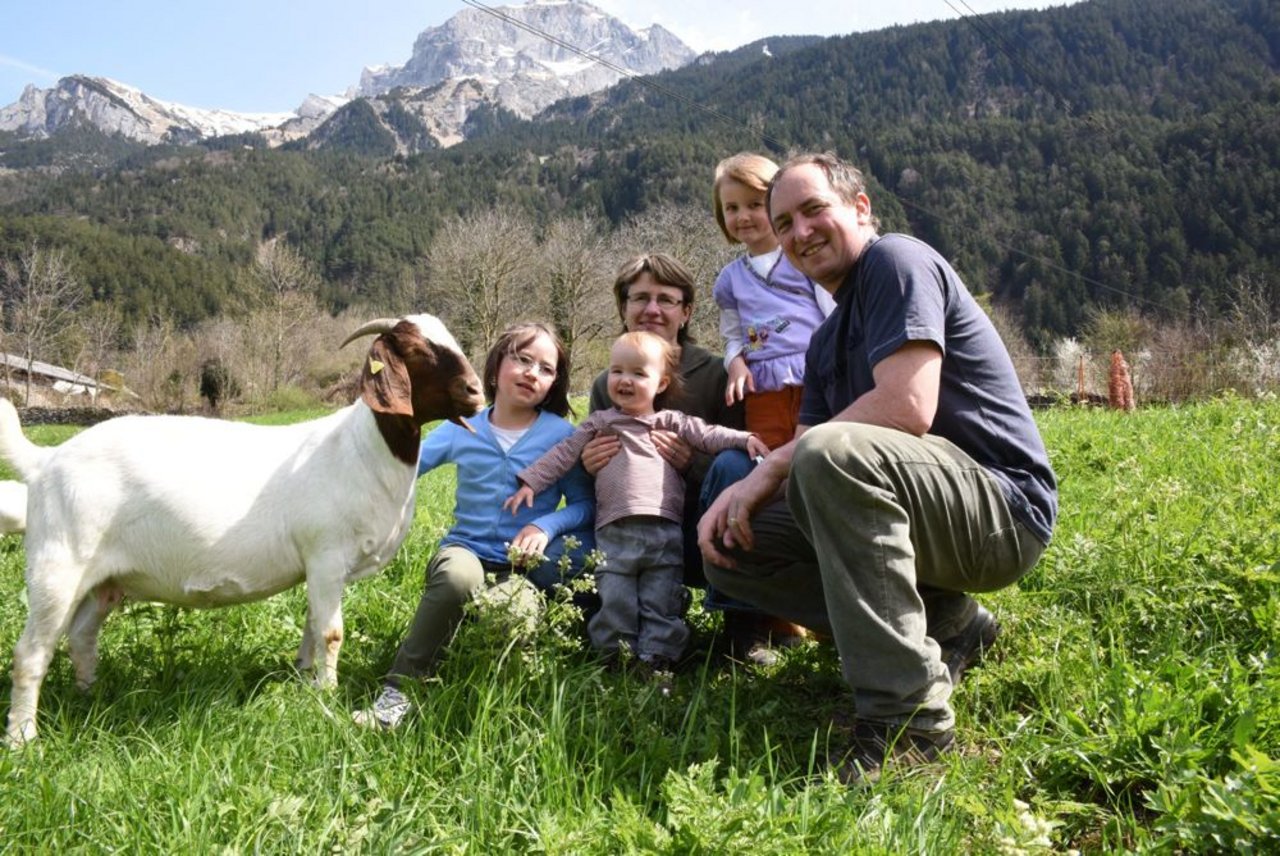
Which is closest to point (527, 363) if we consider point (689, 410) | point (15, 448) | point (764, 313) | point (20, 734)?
point (689, 410)

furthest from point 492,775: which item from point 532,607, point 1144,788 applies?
point 1144,788

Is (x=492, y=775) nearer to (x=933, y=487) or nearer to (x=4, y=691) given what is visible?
(x=933, y=487)

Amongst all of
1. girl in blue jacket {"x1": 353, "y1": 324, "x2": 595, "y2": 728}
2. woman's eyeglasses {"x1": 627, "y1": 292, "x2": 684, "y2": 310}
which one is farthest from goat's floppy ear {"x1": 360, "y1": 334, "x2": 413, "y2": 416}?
woman's eyeglasses {"x1": 627, "y1": 292, "x2": 684, "y2": 310}

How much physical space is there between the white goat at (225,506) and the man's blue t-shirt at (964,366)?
5.15ft

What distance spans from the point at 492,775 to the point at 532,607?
66cm

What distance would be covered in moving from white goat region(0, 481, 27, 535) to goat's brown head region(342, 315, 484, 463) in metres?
1.45

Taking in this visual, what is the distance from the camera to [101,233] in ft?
378

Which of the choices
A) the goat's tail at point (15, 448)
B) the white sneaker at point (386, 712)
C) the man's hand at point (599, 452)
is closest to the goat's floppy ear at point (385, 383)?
the man's hand at point (599, 452)

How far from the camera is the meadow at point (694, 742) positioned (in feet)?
6.86

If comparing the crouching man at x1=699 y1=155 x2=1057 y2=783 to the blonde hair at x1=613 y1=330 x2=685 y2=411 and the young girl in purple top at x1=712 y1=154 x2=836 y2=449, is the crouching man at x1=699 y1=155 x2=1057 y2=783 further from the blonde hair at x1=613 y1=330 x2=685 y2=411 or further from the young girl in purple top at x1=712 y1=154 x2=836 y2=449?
the blonde hair at x1=613 y1=330 x2=685 y2=411

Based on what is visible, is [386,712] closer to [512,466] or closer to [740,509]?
[512,466]

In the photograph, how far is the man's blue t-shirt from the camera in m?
2.74

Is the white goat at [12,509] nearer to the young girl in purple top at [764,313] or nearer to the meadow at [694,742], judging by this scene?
the meadow at [694,742]

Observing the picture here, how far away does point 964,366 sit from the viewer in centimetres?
288
